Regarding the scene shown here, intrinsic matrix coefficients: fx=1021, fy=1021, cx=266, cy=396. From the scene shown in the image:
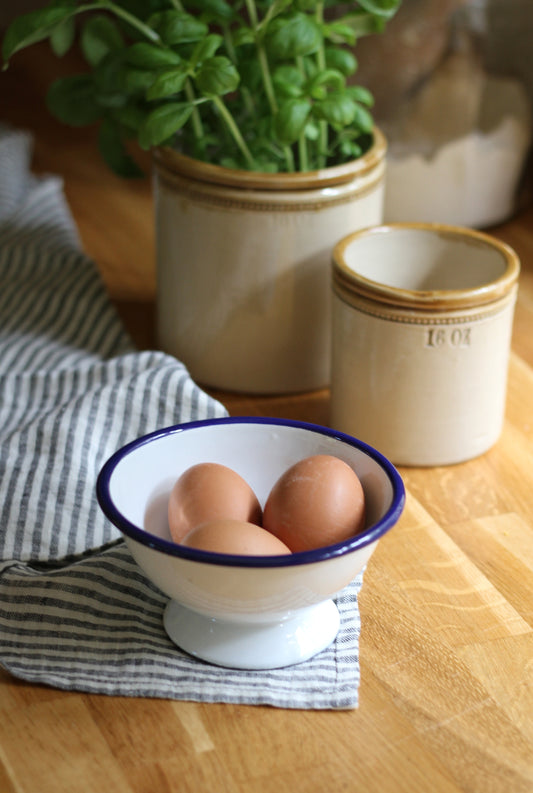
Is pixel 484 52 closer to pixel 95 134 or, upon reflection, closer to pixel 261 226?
pixel 261 226

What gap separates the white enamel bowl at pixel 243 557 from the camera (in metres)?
0.51

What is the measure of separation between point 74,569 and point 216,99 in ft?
1.22

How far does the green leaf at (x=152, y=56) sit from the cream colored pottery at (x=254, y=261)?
0.28 feet

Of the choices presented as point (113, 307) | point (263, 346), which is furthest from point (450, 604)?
point (113, 307)

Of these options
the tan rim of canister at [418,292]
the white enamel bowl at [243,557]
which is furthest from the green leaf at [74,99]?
the white enamel bowl at [243,557]

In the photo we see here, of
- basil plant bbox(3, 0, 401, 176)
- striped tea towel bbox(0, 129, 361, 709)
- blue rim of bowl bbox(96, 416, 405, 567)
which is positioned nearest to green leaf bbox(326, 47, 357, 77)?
basil plant bbox(3, 0, 401, 176)

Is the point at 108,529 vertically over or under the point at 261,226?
under

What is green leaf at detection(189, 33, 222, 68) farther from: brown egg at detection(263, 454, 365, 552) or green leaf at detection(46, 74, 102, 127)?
brown egg at detection(263, 454, 365, 552)

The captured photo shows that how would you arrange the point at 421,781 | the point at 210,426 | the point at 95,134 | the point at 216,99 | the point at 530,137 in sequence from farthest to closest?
the point at 95,134, the point at 530,137, the point at 216,99, the point at 210,426, the point at 421,781

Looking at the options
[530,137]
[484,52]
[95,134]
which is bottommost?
[95,134]

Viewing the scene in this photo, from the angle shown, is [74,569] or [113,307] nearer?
[74,569]

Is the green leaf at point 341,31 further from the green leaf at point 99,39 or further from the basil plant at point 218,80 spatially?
the green leaf at point 99,39

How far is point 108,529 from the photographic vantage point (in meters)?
0.70

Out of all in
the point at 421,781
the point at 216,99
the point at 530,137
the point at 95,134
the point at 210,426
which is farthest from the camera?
the point at 95,134
